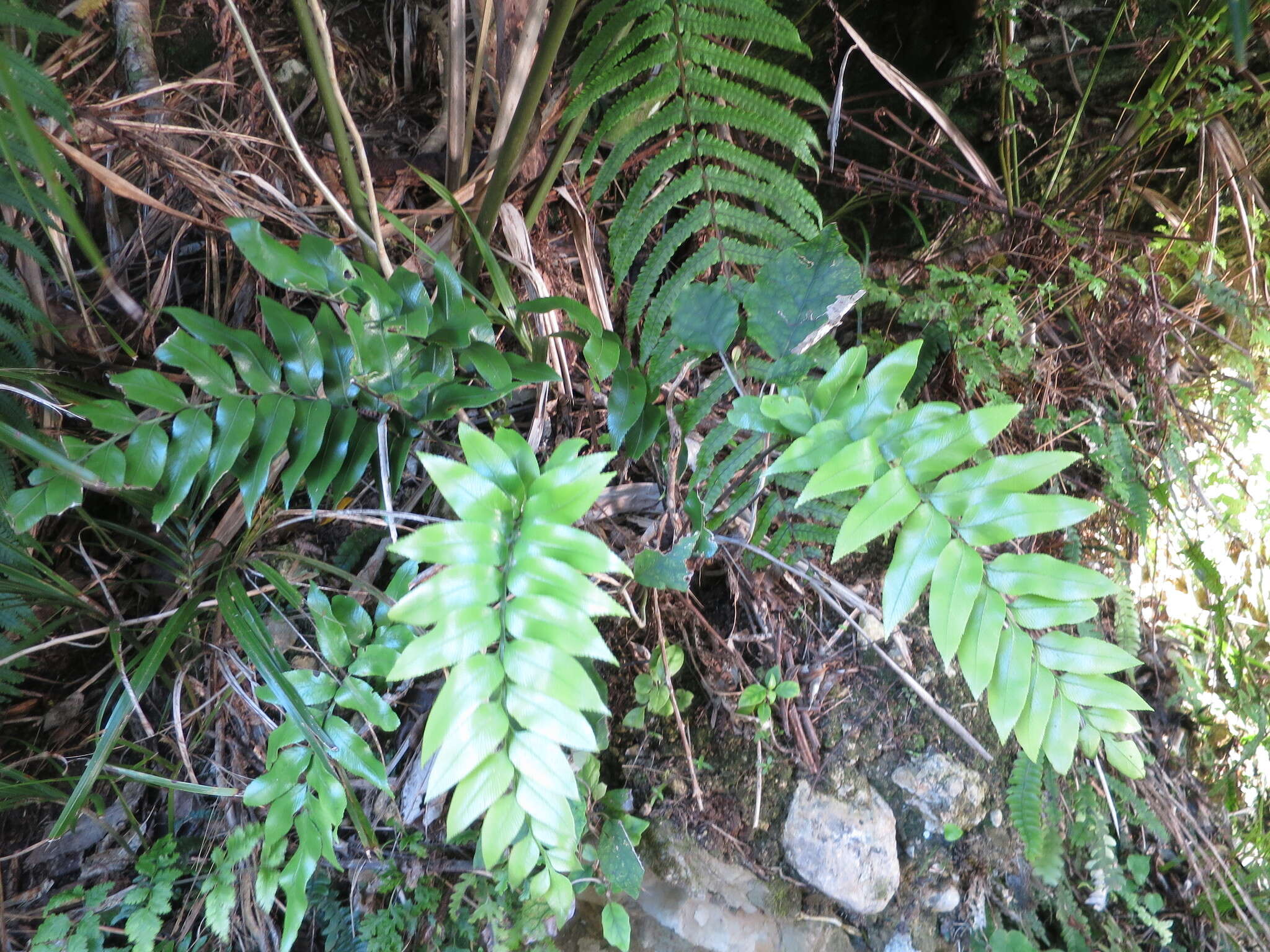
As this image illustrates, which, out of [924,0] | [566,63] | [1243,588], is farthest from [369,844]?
[1243,588]

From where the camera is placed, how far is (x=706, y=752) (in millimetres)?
1716

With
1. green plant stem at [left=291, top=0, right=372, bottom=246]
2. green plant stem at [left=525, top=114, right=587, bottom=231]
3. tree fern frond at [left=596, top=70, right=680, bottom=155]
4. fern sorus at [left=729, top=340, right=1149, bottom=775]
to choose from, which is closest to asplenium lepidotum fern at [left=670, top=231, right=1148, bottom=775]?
fern sorus at [left=729, top=340, right=1149, bottom=775]

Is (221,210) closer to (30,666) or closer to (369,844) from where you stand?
(30,666)

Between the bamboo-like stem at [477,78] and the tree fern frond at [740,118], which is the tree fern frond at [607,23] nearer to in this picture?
the tree fern frond at [740,118]

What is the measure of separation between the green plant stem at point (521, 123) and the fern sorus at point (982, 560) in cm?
80

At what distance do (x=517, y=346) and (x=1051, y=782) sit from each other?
5.58 ft

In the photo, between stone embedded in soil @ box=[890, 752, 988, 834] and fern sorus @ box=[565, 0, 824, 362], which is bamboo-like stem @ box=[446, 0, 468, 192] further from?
stone embedded in soil @ box=[890, 752, 988, 834]

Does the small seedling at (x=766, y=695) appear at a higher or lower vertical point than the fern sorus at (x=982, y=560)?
lower

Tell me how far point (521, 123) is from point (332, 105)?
0.39 metres

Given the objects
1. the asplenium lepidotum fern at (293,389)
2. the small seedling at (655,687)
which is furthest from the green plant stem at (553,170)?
the small seedling at (655,687)

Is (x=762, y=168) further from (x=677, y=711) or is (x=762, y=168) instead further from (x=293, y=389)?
(x=677, y=711)

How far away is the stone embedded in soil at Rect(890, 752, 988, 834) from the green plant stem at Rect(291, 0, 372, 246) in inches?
69.9

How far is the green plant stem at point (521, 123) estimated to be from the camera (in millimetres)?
1230

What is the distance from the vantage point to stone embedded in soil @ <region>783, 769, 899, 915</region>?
1.62 metres
